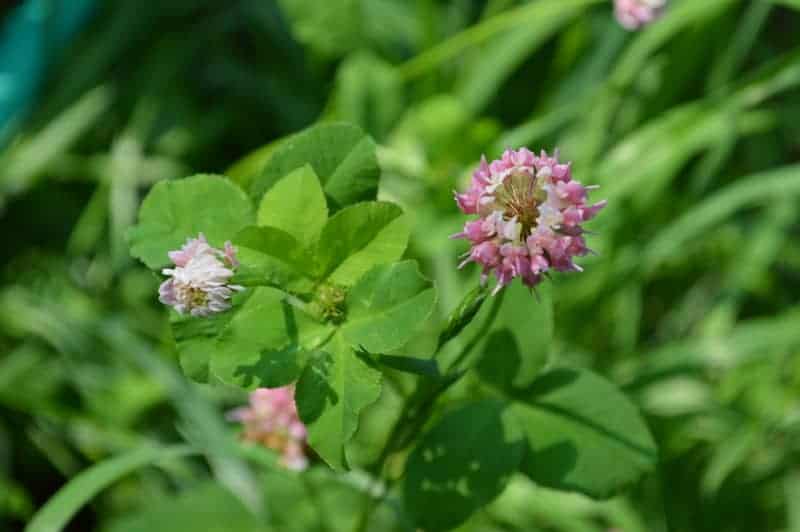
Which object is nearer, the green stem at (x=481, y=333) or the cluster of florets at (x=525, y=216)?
the cluster of florets at (x=525, y=216)

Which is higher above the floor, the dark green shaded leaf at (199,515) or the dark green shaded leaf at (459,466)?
the dark green shaded leaf at (199,515)

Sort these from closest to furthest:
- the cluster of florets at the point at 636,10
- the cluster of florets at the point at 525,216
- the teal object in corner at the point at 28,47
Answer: the cluster of florets at the point at 525,216
the cluster of florets at the point at 636,10
the teal object in corner at the point at 28,47

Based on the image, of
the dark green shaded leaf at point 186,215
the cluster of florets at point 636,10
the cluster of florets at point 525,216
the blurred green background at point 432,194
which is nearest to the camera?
the cluster of florets at point 525,216

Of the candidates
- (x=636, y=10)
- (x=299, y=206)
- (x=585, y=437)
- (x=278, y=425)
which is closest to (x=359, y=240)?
(x=299, y=206)

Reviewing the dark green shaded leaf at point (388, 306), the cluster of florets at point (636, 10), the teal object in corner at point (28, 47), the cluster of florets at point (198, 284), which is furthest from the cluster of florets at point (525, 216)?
the teal object in corner at point (28, 47)


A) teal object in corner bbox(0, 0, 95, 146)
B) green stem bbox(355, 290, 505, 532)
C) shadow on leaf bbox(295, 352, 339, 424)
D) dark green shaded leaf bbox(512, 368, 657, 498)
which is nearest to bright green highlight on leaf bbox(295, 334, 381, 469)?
shadow on leaf bbox(295, 352, 339, 424)

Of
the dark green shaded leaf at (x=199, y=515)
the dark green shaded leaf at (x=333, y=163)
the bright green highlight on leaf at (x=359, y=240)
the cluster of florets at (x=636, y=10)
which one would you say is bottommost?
the dark green shaded leaf at (x=199, y=515)

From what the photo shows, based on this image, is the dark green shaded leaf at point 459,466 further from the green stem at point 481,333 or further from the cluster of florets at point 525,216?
the cluster of florets at point 525,216
